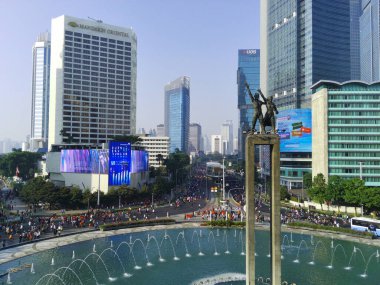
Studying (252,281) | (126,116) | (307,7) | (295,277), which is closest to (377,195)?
(295,277)

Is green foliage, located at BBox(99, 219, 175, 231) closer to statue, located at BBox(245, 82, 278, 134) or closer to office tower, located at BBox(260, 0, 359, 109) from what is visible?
statue, located at BBox(245, 82, 278, 134)

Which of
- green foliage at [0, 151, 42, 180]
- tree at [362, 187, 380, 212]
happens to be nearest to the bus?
tree at [362, 187, 380, 212]

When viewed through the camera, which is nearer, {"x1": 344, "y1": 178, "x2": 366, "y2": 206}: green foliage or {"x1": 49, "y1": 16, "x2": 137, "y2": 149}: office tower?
{"x1": 344, "y1": 178, "x2": 366, "y2": 206}: green foliage

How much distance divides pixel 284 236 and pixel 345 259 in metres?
12.3

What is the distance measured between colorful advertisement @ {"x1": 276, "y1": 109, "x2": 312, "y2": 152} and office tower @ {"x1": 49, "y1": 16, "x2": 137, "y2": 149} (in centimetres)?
8891

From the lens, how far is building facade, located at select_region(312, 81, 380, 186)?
9119cm

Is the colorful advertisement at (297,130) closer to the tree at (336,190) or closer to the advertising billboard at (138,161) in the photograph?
the tree at (336,190)

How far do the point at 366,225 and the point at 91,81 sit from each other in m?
143

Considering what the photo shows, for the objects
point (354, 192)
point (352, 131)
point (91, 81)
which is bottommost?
point (354, 192)

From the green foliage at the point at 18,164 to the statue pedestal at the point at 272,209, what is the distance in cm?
14100

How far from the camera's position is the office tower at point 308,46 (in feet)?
456

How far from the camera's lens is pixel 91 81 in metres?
167

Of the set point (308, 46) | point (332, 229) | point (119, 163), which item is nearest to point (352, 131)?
point (332, 229)

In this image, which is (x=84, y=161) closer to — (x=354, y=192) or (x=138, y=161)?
(x=138, y=161)
